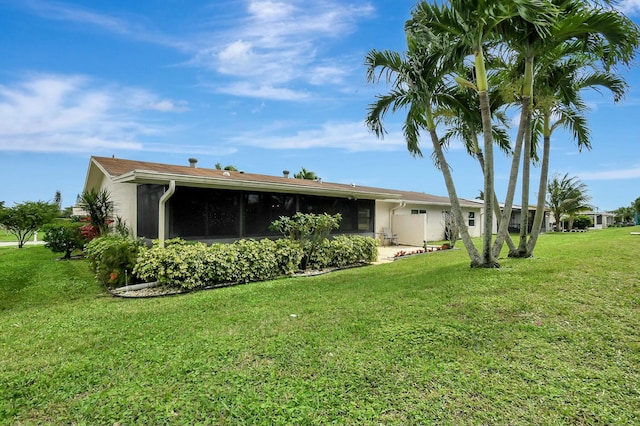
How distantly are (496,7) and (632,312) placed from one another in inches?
218

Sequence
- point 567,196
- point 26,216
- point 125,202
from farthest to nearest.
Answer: point 567,196, point 26,216, point 125,202

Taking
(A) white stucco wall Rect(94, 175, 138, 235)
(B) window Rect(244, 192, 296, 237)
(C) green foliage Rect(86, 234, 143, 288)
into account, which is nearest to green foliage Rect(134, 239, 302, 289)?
(C) green foliage Rect(86, 234, 143, 288)

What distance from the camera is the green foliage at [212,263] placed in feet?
25.2

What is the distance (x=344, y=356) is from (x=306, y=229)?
Result: 6513mm

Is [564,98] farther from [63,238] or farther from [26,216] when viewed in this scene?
[26,216]

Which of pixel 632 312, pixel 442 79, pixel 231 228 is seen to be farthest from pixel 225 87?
pixel 632 312

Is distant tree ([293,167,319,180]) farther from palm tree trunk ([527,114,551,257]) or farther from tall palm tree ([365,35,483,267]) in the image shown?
palm tree trunk ([527,114,551,257])

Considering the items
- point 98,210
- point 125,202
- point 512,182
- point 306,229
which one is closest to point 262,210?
point 306,229

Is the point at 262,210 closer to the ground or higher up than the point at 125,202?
closer to the ground

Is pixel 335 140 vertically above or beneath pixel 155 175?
above

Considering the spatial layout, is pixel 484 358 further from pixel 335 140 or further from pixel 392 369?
pixel 335 140

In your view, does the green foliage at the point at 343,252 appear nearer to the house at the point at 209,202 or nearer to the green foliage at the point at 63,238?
the house at the point at 209,202

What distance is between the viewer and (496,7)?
6316mm

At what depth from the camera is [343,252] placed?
36.3 ft
